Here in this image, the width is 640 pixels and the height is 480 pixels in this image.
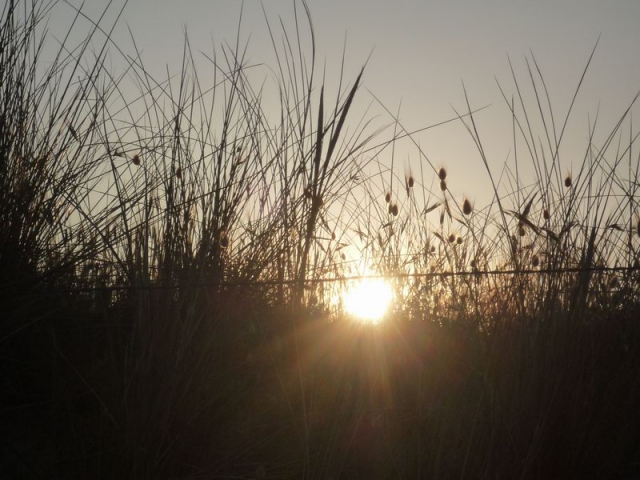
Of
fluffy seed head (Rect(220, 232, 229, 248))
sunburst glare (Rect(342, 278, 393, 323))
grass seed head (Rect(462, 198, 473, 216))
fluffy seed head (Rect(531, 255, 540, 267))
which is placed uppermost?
grass seed head (Rect(462, 198, 473, 216))

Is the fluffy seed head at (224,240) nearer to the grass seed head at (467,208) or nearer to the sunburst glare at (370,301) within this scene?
the sunburst glare at (370,301)

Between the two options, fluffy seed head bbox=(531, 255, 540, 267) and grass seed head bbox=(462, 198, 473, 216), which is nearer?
fluffy seed head bbox=(531, 255, 540, 267)

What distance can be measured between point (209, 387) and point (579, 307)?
812mm

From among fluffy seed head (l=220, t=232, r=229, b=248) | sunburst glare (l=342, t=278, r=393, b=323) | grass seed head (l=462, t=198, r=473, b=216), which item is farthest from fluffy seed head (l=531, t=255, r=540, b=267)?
fluffy seed head (l=220, t=232, r=229, b=248)

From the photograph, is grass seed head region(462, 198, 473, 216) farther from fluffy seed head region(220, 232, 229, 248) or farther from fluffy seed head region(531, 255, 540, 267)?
fluffy seed head region(220, 232, 229, 248)

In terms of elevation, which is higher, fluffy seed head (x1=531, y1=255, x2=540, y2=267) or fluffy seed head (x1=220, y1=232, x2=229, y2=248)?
fluffy seed head (x1=220, y1=232, x2=229, y2=248)

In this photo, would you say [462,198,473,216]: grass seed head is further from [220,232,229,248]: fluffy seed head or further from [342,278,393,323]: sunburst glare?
[220,232,229,248]: fluffy seed head

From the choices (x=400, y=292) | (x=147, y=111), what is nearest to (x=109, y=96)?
(x=147, y=111)

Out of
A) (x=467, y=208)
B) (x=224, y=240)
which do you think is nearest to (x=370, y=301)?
(x=467, y=208)

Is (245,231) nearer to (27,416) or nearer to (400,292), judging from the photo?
(400,292)

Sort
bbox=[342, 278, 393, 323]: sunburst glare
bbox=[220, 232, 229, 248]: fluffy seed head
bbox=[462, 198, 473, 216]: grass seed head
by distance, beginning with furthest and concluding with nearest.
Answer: bbox=[462, 198, 473, 216]: grass seed head → bbox=[342, 278, 393, 323]: sunburst glare → bbox=[220, 232, 229, 248]: fluffy seed head

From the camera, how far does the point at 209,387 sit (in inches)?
54.3

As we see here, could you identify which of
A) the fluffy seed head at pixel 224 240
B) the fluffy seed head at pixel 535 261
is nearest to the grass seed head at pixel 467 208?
the fluffy seed head at pixel 535 261

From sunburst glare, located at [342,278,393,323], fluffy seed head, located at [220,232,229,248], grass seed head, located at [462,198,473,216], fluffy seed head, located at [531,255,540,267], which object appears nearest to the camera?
fluffy seed head, located at [220,232,229,248]
